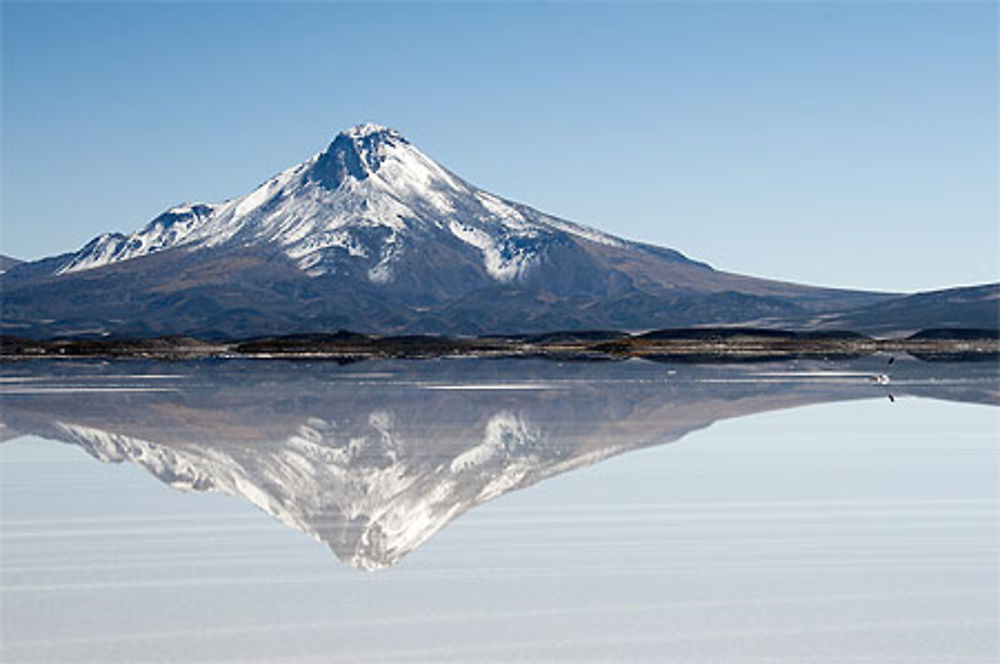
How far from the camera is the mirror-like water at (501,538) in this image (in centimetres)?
1014

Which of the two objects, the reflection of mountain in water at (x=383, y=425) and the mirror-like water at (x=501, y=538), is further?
the reflection of mountain in water at (x=383, y=425)

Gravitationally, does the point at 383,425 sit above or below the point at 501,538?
above

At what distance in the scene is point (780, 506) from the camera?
656 inches

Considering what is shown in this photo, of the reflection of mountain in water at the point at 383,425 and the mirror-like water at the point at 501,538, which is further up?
the reflection of mountain in water at the point at 383,425

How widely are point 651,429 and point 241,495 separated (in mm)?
11656

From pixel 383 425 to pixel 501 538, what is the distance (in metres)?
14.4

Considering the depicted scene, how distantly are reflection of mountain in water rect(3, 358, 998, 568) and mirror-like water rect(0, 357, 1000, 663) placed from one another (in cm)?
12

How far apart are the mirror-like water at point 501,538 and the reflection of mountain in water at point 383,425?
12 cm

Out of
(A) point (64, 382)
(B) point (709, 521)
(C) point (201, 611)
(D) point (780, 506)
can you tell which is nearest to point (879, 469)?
(D) point (780, 506)

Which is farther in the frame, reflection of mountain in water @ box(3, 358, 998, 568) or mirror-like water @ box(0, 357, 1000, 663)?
reflection of mountain in water @ box(3, 358, 998, 568)

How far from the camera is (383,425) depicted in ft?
93.7

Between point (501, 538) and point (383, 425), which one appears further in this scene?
point (383, 425)

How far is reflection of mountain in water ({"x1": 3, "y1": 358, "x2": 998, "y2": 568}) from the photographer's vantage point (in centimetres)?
1717

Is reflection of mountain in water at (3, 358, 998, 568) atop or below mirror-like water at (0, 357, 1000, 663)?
atop
